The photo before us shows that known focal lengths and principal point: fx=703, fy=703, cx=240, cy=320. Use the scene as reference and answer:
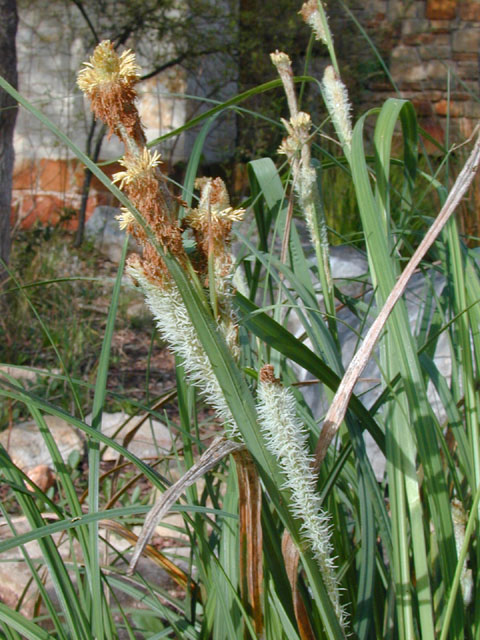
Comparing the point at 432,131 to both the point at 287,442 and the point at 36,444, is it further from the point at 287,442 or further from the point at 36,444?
the point at 287,442

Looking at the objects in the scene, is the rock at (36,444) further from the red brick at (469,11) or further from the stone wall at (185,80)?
the red brick at (469,11)

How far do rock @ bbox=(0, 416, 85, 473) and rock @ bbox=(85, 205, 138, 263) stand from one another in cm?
300

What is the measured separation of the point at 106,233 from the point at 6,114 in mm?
2684

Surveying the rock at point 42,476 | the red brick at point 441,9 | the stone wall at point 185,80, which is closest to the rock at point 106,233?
the stone wall at point 185,80

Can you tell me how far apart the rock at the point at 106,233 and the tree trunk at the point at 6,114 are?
2.21m

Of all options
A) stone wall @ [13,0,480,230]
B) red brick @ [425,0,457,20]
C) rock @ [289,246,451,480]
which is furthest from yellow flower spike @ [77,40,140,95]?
red brick @ [425,0,457,20]

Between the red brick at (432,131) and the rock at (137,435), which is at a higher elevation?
the red brick at (432,131)

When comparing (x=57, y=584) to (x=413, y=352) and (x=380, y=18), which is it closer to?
(x=413, y=352)

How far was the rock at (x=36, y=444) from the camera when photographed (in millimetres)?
2697

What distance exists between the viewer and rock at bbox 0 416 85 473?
106 inches

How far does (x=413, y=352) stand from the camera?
28.2 inches

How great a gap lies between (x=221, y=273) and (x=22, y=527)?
5.96ft

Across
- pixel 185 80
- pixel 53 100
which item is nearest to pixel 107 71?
pixel 185 80

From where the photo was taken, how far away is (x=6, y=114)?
3287mm
